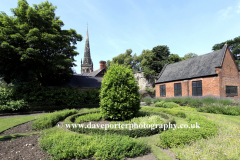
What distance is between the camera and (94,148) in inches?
161

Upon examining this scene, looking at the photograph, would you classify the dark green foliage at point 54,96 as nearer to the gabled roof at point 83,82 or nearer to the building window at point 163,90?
the gabled roof at point 83,82

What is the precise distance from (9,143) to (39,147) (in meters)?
1.50

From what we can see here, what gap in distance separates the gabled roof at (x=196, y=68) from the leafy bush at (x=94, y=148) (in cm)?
1836

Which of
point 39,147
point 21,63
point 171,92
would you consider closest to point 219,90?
point 171,92

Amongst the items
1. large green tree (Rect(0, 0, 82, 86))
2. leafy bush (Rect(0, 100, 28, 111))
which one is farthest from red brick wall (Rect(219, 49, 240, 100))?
leafy bush (Rect(0, 100, 28, 111))

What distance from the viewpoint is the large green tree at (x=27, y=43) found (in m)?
13.8

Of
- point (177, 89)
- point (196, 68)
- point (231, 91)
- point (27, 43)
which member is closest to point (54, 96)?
point (27, 43)

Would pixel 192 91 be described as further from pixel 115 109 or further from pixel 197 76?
pixel 115 109

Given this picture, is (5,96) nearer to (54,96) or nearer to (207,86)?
(54,96)

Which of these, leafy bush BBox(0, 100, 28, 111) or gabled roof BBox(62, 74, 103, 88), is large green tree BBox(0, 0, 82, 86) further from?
gabled roof BBox(62, 74, 103, 88)

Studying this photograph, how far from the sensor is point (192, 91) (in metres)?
20.6

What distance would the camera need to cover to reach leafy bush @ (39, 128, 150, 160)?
13.1 feet

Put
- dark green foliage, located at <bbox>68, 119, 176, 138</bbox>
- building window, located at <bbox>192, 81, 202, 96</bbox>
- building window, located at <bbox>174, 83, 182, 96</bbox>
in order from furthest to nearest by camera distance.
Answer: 1. building window, located at <bbox>174, 83, 182, 96</bbox>
2. building window, located at <bbox>192, 81, 202, 96</bbox>
3. dark green foliage, located at <bbox>68, 119, 176, 138</bbox>

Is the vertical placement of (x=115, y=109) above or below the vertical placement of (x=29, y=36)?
below
